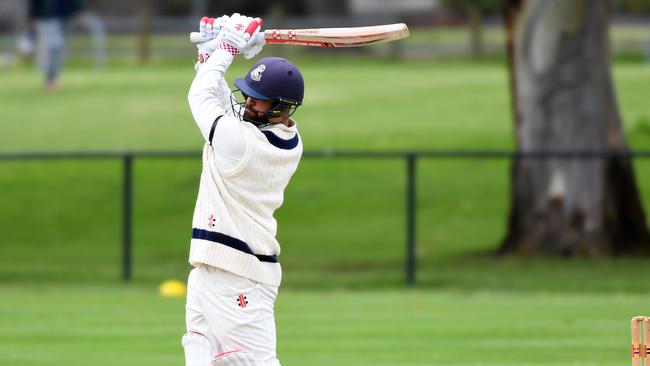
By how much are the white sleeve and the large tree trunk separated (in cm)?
1054

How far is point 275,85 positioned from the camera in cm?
668

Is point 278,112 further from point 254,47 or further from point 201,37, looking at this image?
point 201,37

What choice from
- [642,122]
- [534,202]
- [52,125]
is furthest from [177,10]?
[534,202]

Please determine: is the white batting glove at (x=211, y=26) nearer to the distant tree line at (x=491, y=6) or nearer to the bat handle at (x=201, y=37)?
the bat handle at (x=201, y=37)

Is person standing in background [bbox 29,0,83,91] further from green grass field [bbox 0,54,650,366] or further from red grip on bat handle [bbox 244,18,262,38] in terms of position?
red grip on bat handle [bbox 244,18,262,38]

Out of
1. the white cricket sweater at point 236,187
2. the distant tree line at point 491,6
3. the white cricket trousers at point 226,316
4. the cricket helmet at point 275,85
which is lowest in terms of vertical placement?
the white cricket trousers at point 226,316

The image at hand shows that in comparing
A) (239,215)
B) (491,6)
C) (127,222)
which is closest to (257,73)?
(239,215)

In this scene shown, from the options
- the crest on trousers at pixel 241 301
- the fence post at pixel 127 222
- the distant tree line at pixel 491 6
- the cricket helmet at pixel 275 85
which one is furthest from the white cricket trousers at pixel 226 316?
the distant tree line at pixel 491 6

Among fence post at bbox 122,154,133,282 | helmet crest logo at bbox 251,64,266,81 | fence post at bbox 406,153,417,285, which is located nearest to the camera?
helmet crest logo at bbox 251,64,266,81

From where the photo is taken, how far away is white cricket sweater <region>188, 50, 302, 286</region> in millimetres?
6617

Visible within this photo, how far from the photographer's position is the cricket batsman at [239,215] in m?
6.64

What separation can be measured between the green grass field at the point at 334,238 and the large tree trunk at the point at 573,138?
17.4 inches

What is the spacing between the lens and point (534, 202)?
17.2 m

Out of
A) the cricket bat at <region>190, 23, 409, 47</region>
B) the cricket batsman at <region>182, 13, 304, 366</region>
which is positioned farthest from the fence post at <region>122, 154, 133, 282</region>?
the cricket batsman at <region>182, 13, 304, 366</region>
